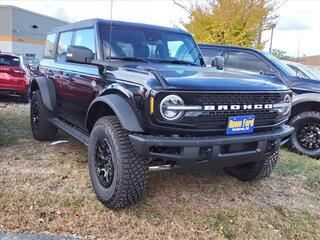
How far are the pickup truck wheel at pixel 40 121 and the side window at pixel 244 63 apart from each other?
132 inches

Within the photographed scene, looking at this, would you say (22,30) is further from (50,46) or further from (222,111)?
(222,111)

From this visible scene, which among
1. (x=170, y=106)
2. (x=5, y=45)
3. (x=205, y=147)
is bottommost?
(x=205, y=147)

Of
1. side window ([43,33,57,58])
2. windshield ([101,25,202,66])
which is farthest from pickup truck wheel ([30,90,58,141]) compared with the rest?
windshield ([101,25,202,66])

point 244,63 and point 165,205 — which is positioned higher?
point 244,63

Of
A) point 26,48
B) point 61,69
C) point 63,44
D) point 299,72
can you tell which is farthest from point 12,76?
point 26,48

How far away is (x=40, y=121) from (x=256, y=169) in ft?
11.2

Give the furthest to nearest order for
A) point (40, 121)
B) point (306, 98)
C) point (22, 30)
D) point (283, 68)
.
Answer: point (22, 30)
point (283, 68)
point (306, 98)
point (40, 121)

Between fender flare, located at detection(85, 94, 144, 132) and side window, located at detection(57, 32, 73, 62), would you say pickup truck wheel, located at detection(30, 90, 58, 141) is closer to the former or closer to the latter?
side window, located at detection(57, 32, 73, 62)

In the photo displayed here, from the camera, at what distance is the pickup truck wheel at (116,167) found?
134 inches

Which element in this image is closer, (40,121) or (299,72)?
(40,121)

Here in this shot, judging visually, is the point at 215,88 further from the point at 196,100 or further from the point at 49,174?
the point at 49,174

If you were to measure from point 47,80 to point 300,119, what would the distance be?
166 inches

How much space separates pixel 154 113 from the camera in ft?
10.5

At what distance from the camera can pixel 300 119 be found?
6344mm
